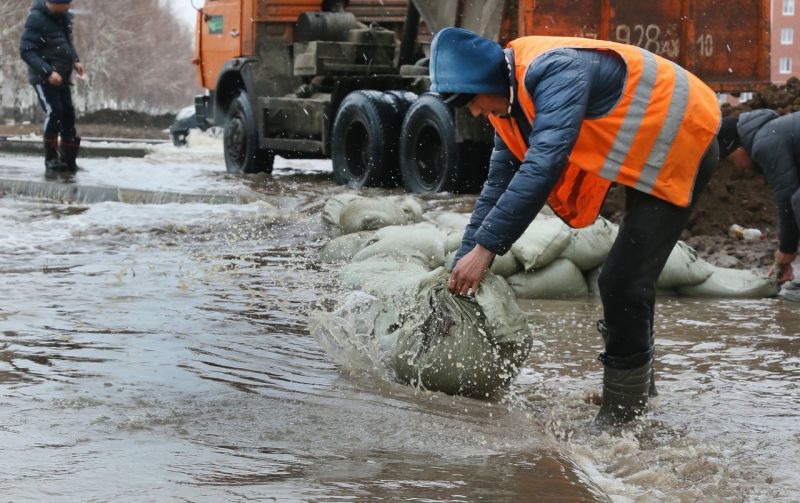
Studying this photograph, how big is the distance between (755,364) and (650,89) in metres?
1.84

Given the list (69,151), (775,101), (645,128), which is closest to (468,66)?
(645,128)

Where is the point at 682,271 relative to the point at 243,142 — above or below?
below

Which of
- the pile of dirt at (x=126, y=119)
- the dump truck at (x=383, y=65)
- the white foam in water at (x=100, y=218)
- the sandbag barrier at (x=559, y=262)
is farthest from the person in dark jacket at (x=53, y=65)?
the pile of dirt at (x=126, y=119)

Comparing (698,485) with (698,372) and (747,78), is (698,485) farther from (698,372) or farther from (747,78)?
(747,78)

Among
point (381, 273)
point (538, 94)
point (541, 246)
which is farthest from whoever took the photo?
point (541, 246)

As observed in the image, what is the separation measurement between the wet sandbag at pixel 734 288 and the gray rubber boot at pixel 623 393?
2.98m

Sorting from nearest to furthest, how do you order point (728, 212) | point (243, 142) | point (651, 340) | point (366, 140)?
point (651, 340) → point (728, 212) → point (366, 140) → point (243, 142)

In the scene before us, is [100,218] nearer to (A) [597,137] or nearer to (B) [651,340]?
(B) [651,340]

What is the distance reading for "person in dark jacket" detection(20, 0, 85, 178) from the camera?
1303cm

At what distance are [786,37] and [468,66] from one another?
9267cm

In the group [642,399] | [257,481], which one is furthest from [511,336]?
[257,481]

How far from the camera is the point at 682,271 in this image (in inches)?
264

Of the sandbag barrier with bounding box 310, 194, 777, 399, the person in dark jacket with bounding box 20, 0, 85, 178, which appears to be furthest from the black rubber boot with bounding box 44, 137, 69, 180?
the sandbag barrier with bounding box 310, 194, 777, 399

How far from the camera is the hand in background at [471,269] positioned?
3.55 m
